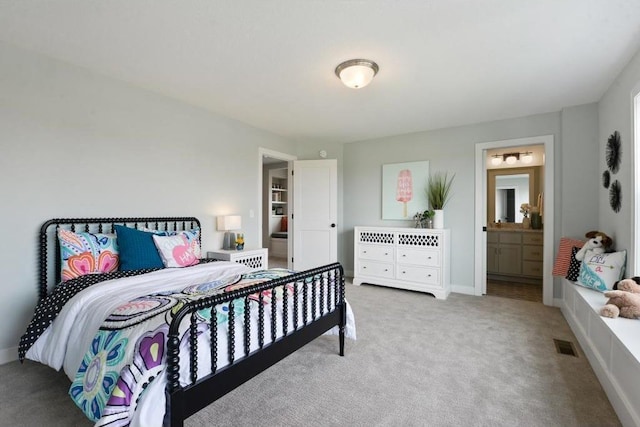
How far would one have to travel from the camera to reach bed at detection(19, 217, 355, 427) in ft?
4.19

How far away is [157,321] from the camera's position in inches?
57.8

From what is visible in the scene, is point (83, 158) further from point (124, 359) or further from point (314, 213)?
point (314, 213)

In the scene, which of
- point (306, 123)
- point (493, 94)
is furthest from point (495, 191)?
point (306, 123)

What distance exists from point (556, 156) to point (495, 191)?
187cm

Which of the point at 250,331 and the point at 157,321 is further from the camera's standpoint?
the point at 250,331

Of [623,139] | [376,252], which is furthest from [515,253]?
[623,139]

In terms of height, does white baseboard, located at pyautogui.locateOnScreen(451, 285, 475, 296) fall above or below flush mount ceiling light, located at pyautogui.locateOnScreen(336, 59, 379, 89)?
below

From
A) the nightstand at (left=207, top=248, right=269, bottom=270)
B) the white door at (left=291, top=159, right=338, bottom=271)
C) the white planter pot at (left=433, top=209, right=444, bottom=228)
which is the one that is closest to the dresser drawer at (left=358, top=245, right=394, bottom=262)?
the white door at (left=291, top=159, right=338, bottom=271)

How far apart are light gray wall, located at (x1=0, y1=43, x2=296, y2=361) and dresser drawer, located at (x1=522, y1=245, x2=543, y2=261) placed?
478cm

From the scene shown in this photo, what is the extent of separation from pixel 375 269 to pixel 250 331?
3232 millimetres

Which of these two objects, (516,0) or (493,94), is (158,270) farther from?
(493,94)

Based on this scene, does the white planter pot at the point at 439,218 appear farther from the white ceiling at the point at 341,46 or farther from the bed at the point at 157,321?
the bed at the point at 157,321

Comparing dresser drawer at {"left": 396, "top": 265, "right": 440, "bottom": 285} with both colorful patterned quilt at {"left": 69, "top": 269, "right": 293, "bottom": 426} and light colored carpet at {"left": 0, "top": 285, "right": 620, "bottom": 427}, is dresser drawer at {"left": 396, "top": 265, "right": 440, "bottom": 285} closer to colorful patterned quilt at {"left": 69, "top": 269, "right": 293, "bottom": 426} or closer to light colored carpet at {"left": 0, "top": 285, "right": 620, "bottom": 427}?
light colored carpet at {"left": 0, "top": 285, "right": 620, "bottom": 427}

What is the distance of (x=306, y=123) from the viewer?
14.1 ft
